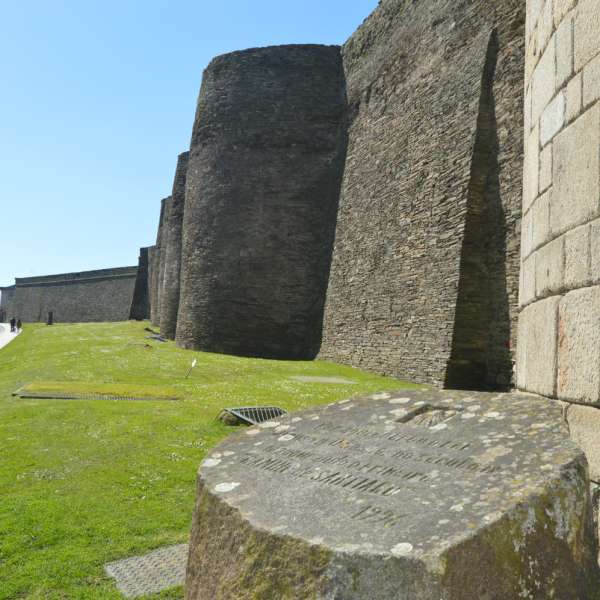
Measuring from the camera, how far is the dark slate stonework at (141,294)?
4866 centimetres

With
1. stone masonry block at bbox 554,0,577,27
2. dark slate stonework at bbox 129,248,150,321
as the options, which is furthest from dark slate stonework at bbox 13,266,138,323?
stone masonry block at bbox 554,0,577,27

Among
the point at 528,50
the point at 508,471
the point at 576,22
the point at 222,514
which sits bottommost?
the point at 222,514

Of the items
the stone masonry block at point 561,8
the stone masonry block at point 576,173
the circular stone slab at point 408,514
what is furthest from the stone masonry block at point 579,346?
the stone masonry block at point 561,8

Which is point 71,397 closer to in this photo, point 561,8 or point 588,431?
point 588,431

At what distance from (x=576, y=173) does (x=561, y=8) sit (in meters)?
1.02

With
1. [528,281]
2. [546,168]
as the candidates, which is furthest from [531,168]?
[528,281]

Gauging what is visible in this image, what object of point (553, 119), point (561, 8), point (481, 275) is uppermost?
point (561, 8)

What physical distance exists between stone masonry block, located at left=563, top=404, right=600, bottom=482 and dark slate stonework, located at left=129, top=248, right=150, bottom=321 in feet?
157

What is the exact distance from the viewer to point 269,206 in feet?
69.8

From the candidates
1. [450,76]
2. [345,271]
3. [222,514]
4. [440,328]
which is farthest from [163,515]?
[345,271]

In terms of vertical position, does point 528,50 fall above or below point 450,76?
below

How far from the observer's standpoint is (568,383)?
9.20 ft

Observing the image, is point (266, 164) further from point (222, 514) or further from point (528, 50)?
point (222, 514)

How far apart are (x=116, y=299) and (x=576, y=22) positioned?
178 feet
